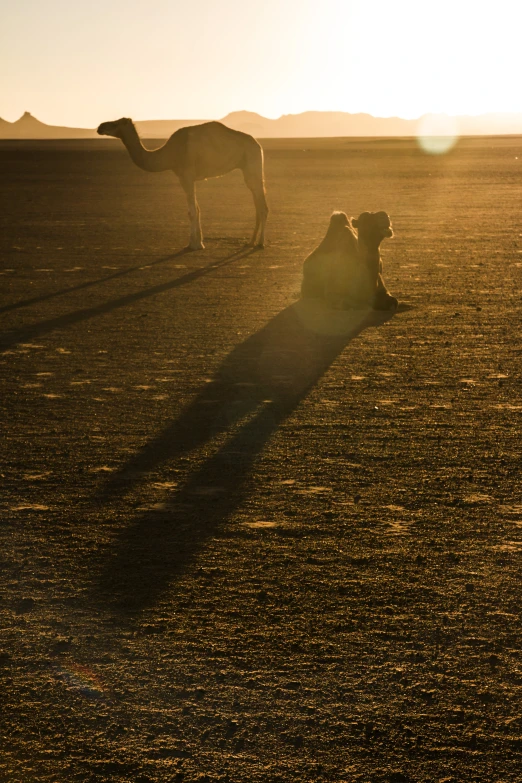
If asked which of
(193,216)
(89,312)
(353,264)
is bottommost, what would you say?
(89,312)

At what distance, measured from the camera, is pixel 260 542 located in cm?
481

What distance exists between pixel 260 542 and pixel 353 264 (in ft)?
22.2

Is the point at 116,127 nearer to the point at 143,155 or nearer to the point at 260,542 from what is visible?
the point at 143,155

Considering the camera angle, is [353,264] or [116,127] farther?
[116,127]

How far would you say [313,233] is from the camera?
758 inches

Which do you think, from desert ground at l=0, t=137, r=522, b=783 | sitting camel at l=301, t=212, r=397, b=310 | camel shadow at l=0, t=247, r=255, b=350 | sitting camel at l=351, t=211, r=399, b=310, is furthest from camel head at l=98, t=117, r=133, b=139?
sitting camel at l=351, t=211, r=399, b=310

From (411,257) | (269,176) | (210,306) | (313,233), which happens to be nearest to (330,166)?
(269,176)

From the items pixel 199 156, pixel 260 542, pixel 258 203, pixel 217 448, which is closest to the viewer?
pixel 260 542

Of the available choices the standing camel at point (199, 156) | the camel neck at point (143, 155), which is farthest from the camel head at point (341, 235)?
the camel neck at point (143, 155)

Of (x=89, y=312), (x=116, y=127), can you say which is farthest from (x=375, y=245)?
(x=116, y=127)

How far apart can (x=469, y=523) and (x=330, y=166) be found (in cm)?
4713

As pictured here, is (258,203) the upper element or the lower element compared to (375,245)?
upper

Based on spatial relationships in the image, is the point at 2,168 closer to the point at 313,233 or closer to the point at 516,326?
the point at 313,233

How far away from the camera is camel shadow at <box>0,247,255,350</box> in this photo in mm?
9742
